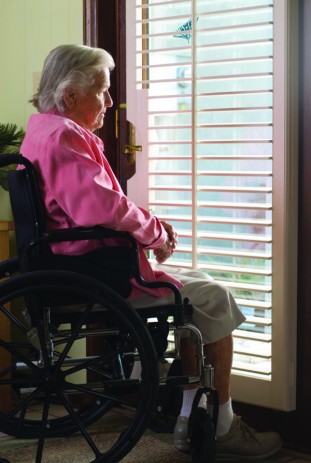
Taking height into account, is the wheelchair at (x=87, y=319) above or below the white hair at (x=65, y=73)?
below

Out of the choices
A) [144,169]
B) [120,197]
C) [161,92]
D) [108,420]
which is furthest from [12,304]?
[120,197]

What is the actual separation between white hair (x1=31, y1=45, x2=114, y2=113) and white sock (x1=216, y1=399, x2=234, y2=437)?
3.36 ft

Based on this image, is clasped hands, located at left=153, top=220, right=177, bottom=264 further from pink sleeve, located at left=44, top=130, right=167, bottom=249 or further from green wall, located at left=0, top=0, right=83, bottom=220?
green wall, located at left=0, top=0, right=83, bottom=220

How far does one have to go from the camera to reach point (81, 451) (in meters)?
2.66

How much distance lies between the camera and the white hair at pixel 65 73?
2.36 m

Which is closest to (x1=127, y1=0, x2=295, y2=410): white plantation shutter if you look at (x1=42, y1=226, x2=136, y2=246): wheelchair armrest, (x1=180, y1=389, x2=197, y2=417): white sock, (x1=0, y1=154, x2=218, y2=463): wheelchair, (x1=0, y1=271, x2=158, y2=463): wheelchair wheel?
(x1=180, y1=389, x2=197, y2=417): white sock

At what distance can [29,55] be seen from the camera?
331 cm

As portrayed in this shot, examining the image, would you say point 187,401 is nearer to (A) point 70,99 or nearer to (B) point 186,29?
(A) point 70,99

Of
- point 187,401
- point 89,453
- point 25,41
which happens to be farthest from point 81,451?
point 25,41

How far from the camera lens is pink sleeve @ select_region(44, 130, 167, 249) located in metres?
2.16

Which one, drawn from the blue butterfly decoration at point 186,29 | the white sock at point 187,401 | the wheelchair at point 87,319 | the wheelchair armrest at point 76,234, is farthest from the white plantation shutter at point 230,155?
the wheelchair armrest at point 76,234

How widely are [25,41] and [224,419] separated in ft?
5.73

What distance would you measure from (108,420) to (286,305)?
2.83 ft

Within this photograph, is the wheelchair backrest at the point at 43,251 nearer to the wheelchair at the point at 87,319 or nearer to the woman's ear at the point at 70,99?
the wheelchair at the point at 87,319
